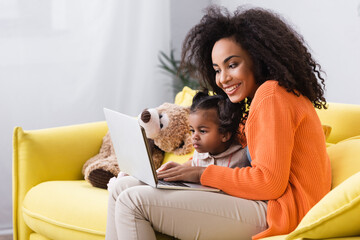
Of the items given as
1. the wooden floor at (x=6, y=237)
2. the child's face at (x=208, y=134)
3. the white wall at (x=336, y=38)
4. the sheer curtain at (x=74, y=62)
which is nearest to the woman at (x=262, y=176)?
the child's face at (x=208, y=134)

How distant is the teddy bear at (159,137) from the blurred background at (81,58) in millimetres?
1029

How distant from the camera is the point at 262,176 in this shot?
1356 millimetres

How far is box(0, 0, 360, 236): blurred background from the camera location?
3.21m

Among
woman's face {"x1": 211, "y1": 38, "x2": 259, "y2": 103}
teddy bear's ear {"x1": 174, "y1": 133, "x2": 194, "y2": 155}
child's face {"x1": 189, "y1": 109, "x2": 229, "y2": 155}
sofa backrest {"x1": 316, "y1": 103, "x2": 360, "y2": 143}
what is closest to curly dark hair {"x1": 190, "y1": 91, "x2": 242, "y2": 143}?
child's face {"x1": 189, "y1": 109, "x2": 229, "y2": 155}

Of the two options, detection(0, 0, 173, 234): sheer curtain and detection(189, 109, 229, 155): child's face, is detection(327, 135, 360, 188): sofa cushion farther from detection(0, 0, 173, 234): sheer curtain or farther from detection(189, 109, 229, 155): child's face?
detection(0, 0, 173, 234): sheer curtain

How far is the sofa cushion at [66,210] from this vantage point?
186cm

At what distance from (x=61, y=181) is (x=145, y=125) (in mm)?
493

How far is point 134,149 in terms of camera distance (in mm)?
1468

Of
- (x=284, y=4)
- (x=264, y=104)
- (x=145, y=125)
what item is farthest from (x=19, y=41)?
(x=264, y=104)

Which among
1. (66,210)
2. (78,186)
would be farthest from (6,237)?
(66,210)

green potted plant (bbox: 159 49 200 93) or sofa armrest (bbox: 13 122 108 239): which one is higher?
green potted plant (bbox: 159 49 200 93)

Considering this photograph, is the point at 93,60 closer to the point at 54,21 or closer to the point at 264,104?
the point at 54,21

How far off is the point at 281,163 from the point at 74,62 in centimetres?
231

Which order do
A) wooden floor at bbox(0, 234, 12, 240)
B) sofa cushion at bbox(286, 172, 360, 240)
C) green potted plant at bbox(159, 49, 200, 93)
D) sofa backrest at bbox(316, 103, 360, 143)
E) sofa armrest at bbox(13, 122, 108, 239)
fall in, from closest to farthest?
sofa cushion at bbox(286, 172, 360, 240) → sofa backrest at bbox(316, 103, 360, 143) → sofa armrest at bbox(13, 122, 108, 239) → wooden floor at bbox(0, 234, 12, 240) → green potted plant at bbox(159, 49, 200, 93)
